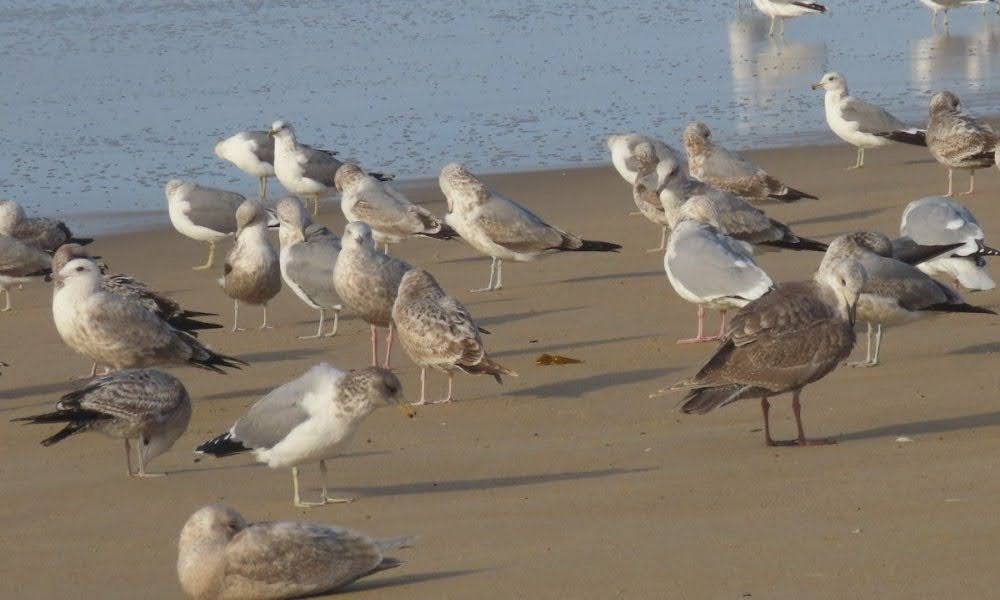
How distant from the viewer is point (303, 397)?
7.68m

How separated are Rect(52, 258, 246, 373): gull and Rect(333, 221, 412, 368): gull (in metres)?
1.12

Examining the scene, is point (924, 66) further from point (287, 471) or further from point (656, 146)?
point (287, 471)

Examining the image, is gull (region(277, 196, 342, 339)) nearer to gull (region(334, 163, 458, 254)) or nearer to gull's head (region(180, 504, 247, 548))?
gull (region(334, 163, 458, 254))

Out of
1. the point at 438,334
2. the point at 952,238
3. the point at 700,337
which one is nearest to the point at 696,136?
the point at 952,238

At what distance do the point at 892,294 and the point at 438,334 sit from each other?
238 cm

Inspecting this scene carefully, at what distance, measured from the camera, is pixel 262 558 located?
6082 mm

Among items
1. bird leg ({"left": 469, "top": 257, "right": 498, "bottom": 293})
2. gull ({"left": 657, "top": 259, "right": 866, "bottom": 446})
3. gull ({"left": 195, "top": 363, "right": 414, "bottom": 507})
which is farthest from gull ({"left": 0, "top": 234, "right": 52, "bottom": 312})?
gull ({"left": 657, "top": 259, "right": 866, "bottom": 446})

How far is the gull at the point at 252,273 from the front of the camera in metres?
12.2

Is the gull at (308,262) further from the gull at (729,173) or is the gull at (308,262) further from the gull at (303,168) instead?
the gull at (303,168)

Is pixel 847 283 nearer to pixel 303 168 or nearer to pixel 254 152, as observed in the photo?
pixel 303 168

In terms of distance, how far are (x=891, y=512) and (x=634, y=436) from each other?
1.95m

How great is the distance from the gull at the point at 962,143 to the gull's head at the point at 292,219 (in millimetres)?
5883

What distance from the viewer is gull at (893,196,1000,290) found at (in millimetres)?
11094

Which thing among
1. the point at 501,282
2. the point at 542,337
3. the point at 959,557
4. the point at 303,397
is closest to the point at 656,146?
the point at 501,282
